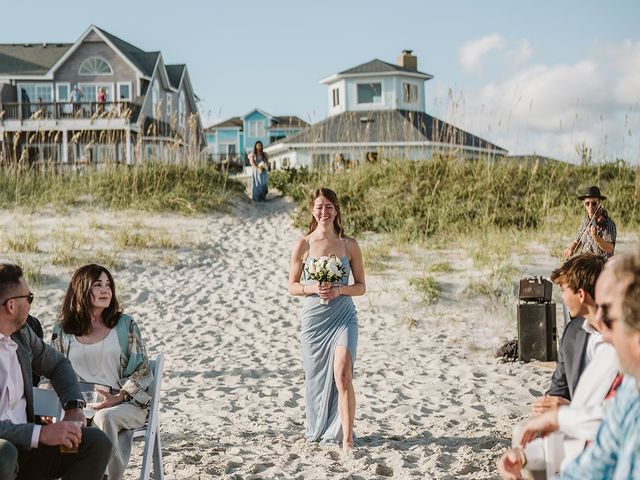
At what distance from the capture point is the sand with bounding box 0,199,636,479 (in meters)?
6.19

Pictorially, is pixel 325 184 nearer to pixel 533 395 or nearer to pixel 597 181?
pixel 597 181

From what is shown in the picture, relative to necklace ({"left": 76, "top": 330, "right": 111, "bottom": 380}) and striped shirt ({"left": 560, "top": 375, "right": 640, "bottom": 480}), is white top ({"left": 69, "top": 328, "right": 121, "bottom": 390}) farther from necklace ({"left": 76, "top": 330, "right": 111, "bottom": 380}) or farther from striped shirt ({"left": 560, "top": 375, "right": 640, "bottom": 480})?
striped shirt ({"left": 560, "top": 375, "right": 640, "bottom": 480})

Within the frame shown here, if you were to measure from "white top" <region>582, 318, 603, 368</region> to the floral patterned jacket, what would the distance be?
7.80 ft

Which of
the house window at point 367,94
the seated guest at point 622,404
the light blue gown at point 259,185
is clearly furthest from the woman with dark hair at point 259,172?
the seated guest at point 622,404

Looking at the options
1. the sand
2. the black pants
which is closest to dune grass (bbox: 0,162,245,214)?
the sand

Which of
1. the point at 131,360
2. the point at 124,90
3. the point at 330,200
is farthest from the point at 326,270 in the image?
the point at 124,90

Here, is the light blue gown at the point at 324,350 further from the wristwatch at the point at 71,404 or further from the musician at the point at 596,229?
the musician at the point at 596,229

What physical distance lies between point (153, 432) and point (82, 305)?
0.84 metres

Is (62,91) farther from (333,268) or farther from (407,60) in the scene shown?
(333,268)

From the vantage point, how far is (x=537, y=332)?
9.68 m

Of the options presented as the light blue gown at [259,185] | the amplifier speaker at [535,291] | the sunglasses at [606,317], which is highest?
the light blue gown at [259,185]

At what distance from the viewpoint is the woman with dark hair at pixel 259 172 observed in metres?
20.2

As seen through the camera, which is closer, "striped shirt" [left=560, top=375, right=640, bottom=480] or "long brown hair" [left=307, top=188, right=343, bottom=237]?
"striped shirt" [left=560, top=375, right=640, bottom=480]

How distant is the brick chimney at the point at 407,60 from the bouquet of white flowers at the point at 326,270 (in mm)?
34212
